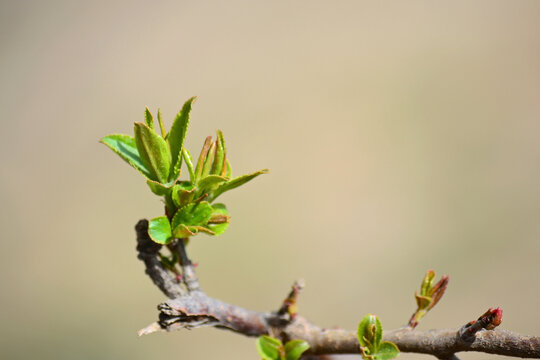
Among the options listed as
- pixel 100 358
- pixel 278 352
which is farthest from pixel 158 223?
pixel 100 358

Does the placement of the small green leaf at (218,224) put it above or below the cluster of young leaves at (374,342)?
above

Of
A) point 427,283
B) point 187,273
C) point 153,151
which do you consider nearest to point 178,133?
point 153,151

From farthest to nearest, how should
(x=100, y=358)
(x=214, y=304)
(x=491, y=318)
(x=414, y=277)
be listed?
1. (x=414, y=277)
2. (x=100, y=358)
3. (x=214, y=304)
4. (x=491, y=318)

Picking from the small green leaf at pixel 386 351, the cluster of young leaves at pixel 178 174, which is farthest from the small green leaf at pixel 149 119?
the small green leaf at pixel 386 351

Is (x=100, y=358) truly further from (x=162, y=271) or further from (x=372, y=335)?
(x=372, y=335)

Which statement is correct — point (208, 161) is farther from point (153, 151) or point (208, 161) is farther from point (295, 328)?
point (295, 328)

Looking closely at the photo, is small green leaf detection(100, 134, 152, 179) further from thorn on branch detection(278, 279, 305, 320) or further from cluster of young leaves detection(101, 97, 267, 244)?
thorn on branch detection(278, 279, 305, 320)

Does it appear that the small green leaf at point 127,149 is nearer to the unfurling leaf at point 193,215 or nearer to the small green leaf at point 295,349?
the unfurling leaf at point 193,215

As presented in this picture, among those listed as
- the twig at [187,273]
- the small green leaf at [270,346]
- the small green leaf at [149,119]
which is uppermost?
the small green leaf at [149,119]
